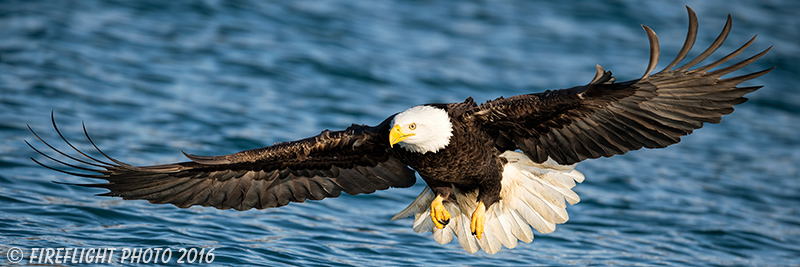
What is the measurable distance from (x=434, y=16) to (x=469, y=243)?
323 inches

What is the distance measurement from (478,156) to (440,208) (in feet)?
1.77

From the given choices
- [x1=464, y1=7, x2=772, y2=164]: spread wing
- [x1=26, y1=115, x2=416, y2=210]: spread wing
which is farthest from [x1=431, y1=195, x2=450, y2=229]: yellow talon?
[x1=464, y1=7, x2=772, y2=164]: spread wing

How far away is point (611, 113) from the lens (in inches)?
184

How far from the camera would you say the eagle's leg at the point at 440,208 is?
17.1 feet

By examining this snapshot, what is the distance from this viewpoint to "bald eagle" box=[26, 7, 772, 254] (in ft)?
14.6

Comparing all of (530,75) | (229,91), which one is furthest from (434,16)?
(229,91)

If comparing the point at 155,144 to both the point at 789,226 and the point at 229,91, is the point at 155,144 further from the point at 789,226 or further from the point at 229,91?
the point at 789,226

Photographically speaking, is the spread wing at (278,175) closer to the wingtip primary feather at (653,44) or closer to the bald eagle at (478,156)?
the bald eagle at (478,156)

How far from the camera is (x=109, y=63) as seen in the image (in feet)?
33.2

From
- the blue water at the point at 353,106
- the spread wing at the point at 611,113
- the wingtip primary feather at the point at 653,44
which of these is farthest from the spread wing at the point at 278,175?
the wingtip primary feather at the point at 653,44

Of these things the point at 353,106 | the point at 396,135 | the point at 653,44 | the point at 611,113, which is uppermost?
the point at 353,106

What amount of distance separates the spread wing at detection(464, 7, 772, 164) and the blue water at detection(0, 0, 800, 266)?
1461 mm

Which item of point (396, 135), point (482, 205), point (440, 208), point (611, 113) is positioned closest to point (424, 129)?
point (396, 135)

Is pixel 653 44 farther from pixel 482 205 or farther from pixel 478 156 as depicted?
pixel 482 205
